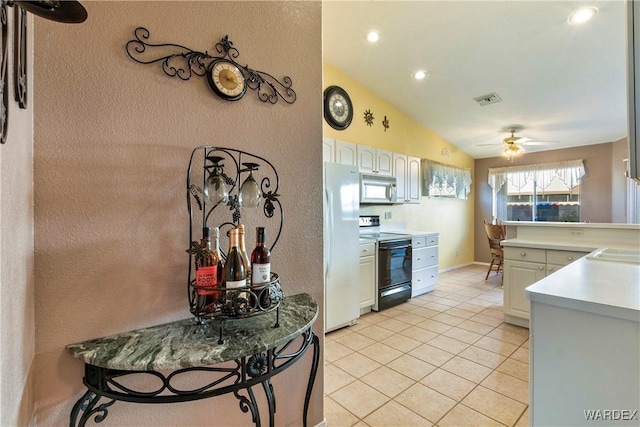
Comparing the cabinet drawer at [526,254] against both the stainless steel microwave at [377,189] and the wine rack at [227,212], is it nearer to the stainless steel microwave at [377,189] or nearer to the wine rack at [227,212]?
the stainless steel microwave at [377,189]

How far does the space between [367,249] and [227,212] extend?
96.8 inches

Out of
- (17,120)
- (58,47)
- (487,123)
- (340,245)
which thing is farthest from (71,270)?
(487,123)

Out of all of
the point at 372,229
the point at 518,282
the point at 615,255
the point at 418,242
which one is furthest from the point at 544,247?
the point at 372,229

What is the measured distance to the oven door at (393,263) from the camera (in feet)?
12.0

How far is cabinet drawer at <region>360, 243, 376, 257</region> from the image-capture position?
3462 mm

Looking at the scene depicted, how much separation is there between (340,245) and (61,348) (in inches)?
95.3

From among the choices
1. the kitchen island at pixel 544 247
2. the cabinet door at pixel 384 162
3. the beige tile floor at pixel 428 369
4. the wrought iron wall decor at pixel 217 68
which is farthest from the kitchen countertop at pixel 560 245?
the wrought iron wall decor at pixel 217 68

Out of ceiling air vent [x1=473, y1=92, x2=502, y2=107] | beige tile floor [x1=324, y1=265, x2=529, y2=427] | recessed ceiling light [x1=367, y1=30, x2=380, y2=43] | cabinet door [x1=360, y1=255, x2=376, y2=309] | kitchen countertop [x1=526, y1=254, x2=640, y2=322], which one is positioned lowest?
beige tile floor [x1=324, y1=265, x2=529, y2=427]

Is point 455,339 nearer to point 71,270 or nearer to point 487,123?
point 71,270

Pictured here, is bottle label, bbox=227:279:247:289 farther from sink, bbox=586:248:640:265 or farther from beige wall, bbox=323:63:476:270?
beige wall, bbox=323:63:476:270

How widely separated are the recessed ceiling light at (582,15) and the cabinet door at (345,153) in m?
2.38

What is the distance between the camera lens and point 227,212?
133 centimetres

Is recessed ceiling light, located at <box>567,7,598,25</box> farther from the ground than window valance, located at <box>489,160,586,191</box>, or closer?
farther from the ground

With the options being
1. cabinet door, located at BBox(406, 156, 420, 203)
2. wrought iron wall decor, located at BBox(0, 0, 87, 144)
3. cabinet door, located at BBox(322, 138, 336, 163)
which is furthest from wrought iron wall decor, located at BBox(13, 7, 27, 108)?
cabinet door, located at BBox(406, 156, 420, 203)
